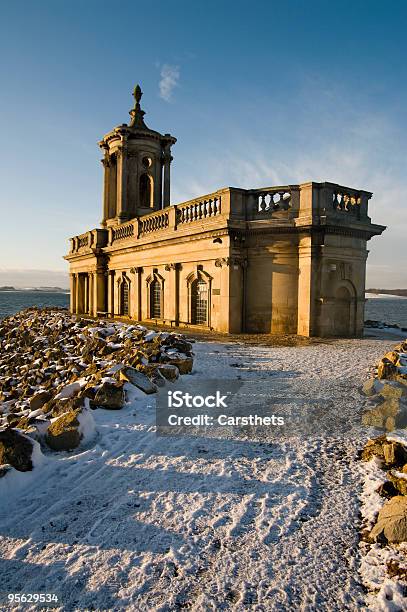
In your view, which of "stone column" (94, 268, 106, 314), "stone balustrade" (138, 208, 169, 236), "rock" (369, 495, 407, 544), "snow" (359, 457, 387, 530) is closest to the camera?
"rock" (369, 495, 407, 544)

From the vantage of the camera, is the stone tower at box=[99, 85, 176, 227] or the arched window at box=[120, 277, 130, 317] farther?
the stone tower at box=[99, 85, 176, 227]

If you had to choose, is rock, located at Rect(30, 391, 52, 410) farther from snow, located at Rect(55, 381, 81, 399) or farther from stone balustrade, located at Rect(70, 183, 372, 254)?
stone balustrade, located at Rect(70, 183, 372, 254)

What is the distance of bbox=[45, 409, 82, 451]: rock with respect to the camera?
564 cm

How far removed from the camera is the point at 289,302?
1588 cm

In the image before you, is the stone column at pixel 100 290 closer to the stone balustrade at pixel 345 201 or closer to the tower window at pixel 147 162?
the tower window at pixel 147 162

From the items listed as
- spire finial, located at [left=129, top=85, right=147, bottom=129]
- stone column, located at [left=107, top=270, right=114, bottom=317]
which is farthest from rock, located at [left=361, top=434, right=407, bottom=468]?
spire finial, located at [left=129, top=85, right=147, bottom=129]

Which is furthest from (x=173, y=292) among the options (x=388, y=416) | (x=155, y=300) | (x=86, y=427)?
(x=388, y=416)

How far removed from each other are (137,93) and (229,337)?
24.3m

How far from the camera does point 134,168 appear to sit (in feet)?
95.6

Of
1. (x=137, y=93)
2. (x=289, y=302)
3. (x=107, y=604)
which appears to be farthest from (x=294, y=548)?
(x=137, y=93)

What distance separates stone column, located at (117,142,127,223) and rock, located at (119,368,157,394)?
72.7 ft

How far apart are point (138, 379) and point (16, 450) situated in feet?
10.2

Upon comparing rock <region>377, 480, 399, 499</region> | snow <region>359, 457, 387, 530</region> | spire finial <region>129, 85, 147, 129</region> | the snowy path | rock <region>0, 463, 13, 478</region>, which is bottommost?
the snowy path

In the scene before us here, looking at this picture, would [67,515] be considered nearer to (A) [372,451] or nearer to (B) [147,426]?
(B) [147,426]
